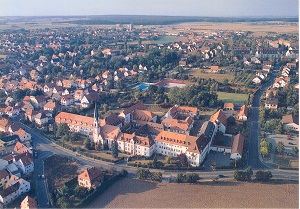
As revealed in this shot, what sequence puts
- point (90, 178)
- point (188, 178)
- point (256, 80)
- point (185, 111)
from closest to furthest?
point (90, 178) < point (188, 178) < point (185, 111) < point (256, 80)

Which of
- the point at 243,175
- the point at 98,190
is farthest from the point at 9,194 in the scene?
the point at 243,175

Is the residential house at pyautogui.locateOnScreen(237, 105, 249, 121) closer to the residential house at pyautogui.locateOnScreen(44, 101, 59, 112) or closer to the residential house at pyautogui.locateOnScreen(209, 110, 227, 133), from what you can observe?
the residential house at pyautogui.locateOnScreen(209, 110, 227, 133)

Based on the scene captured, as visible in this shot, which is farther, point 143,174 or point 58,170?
point 58,170

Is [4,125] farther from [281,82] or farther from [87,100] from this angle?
[281,82]

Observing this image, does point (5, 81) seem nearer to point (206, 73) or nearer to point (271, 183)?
point (206, 73)

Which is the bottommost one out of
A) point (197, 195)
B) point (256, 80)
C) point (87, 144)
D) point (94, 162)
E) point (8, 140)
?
point (197, 195)

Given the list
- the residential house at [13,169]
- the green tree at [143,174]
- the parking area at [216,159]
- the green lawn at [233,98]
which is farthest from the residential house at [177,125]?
the residential house at [13,169]
